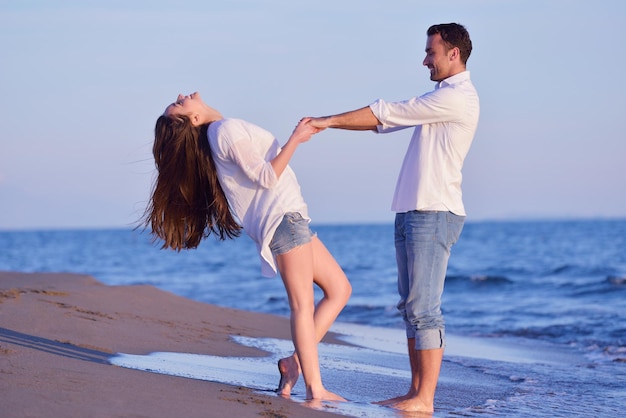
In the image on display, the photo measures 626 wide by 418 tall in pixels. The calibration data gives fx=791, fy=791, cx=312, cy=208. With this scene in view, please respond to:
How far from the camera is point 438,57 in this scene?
4480mm

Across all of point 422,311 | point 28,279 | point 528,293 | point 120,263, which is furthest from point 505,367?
point 120,263

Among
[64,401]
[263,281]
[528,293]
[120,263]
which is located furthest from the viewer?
[120,263]

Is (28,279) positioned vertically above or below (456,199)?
below

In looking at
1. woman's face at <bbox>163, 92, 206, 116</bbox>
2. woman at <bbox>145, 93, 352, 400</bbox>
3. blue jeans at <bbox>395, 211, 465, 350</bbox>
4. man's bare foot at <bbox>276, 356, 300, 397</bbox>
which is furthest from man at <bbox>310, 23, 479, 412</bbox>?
woman's face at <bbox>163, 92, 206, 116</bbox>

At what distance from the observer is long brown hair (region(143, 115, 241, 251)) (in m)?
4.41

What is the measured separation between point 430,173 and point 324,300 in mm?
995

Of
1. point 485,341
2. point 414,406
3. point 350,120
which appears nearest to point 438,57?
point 350,120

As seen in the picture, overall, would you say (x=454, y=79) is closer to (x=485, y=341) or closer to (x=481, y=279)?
(x=485, y=341)

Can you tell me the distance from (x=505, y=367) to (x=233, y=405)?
4011 millimetres

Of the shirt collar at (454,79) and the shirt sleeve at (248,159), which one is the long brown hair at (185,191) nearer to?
the shirt sleeve at (248,159)

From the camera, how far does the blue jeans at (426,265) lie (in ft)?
14.4

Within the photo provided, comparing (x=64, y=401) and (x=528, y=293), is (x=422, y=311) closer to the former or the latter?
(x=64, y=401)

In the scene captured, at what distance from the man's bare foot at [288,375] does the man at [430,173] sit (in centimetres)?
53

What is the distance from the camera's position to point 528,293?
16562mm
